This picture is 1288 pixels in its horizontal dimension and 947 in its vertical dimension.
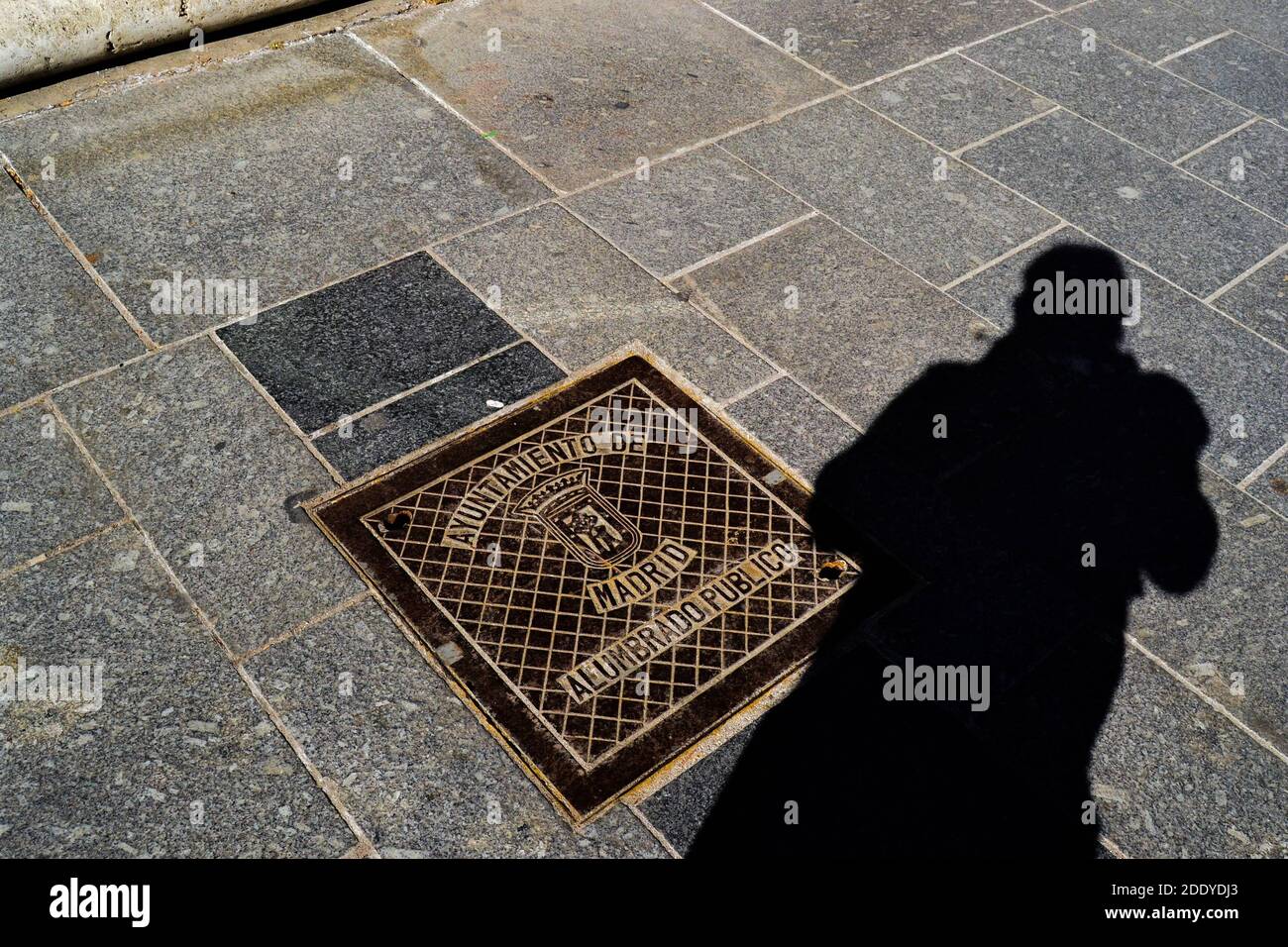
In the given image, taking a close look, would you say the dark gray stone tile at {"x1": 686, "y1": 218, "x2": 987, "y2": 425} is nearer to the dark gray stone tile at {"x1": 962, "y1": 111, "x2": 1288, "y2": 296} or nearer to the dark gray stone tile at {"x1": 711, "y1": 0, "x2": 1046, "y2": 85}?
the dark gray stone tile at {"x1": 962, "y1": 111, "x2": 1288, "y2": 296}

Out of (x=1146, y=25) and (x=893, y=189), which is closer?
(x=893, y=189)

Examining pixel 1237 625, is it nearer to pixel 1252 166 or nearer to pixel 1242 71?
pixel 1252 166

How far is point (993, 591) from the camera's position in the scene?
417cm

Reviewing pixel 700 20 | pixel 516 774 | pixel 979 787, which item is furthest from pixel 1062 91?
pixel 516 774

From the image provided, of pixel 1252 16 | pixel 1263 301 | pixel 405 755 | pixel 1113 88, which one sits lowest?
pixel 405 755

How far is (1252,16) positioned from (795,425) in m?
5.85

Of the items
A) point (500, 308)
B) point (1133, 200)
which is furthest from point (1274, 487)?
point (500, 308)

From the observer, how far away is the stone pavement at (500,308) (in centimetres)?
356

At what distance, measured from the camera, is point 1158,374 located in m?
5.14

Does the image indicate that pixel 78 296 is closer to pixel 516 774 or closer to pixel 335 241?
pixel 335 241

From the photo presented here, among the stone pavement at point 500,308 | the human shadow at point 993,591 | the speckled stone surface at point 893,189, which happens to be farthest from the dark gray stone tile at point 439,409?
the speckled stone surface at point 893,189

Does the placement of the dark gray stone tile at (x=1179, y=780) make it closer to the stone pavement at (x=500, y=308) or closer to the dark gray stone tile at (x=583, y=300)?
the stone pavement at (x=500, y=308)

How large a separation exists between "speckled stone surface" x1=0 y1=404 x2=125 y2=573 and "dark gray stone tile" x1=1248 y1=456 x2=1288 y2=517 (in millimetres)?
4508
